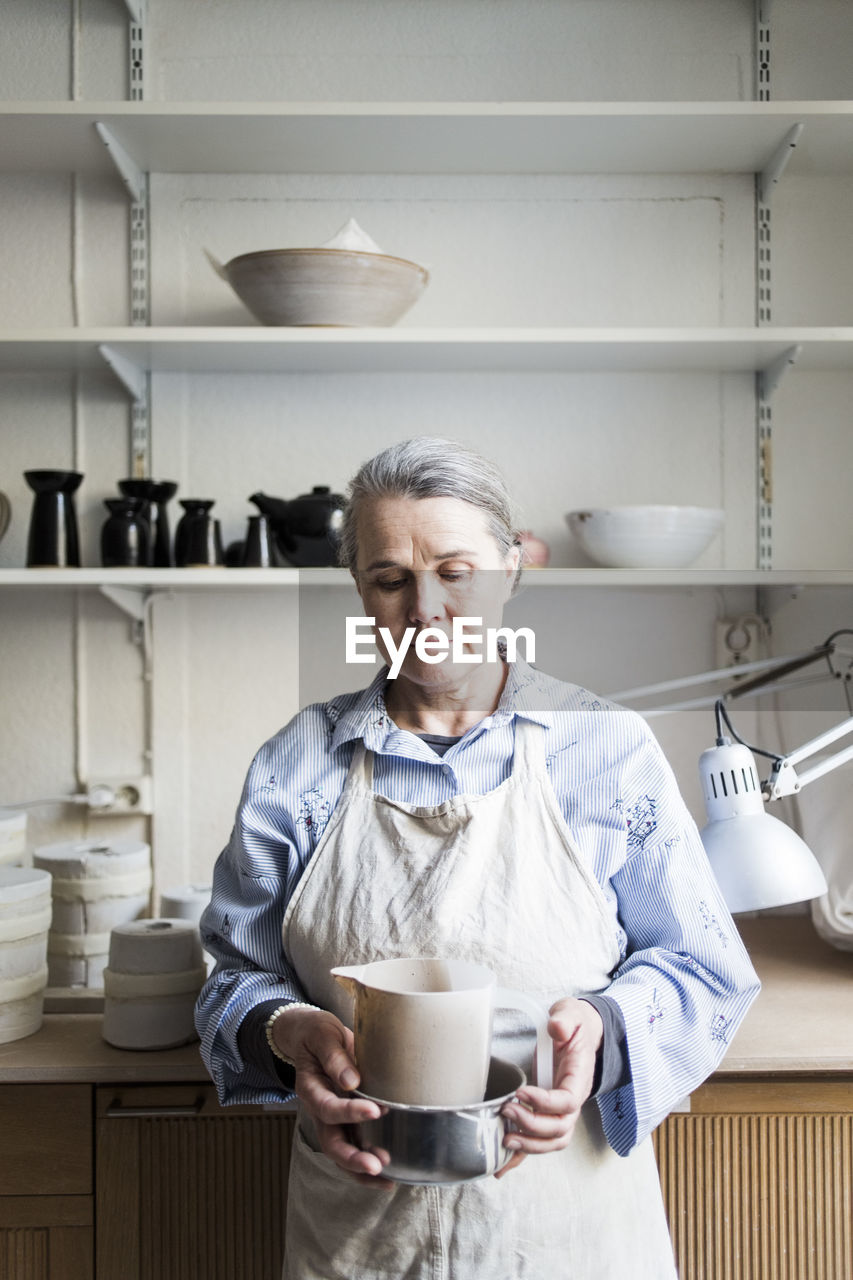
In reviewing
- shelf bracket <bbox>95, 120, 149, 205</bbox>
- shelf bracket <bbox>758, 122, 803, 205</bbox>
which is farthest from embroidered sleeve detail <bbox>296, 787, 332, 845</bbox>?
shelf bracket <bbox>758, 122, 803, 205</bbox>

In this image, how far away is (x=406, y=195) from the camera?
206 centimetres

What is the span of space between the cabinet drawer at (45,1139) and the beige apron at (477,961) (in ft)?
1.06

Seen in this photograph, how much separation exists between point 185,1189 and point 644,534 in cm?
112

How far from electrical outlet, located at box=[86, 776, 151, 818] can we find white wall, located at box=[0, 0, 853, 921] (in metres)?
0.03

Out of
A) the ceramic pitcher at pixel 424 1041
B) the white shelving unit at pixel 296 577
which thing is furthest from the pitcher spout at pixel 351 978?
the white shelving unit at pixel 296 577

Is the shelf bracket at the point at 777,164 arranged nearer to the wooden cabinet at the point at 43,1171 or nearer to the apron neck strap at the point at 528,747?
the apron neck strap at the point at 528,747

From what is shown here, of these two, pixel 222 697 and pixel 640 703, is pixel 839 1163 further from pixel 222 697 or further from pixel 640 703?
pixel 222 697

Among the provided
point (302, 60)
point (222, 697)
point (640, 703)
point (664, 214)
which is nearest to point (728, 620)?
point (640, 703)

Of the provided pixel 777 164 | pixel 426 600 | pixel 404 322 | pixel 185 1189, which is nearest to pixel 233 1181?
pixel 185 1189

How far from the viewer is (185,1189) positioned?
4.44 ft

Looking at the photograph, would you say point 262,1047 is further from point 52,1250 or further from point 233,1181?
point 52,1250

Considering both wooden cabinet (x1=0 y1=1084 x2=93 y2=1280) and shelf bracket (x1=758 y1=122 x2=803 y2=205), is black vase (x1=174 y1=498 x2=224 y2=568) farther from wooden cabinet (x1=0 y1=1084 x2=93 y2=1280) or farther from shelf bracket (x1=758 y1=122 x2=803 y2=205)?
shelf bracket (x1=758 y1=122 x2=803 y2=205)

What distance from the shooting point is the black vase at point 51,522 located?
1.88 meters

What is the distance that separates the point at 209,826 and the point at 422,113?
1256 mm
